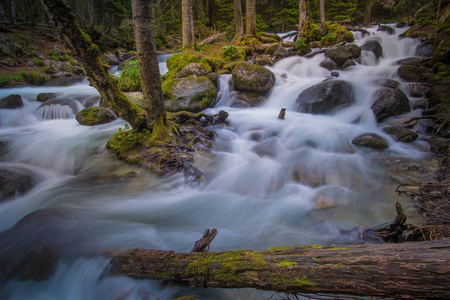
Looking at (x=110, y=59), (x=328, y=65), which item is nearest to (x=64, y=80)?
(x=110, y=59)

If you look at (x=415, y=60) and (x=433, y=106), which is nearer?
(x=433, y=106)

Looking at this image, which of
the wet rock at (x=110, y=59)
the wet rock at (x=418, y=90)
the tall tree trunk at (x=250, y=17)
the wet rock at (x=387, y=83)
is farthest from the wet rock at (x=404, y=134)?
the wet rock at (x=110, y=59)

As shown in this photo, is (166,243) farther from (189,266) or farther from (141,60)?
(141,60)

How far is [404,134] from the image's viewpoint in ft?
20.0

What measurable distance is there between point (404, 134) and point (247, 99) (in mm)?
5273

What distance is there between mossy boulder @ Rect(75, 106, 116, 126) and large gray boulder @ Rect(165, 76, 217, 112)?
197 centimetres

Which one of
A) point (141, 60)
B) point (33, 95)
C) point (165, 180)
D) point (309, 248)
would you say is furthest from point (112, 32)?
point (309, 248)

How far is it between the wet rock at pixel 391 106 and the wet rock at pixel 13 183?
9.29m

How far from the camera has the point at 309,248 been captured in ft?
5.62

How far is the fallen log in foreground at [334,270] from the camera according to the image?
127 centimetres

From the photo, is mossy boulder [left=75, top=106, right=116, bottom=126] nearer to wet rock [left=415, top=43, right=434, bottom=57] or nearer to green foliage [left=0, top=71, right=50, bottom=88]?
green foliage [left=0, top=71, right=50, bottom=88]

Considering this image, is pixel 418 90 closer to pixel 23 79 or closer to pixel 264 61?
pixel 264 61

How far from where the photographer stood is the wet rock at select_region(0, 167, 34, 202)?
4043mm

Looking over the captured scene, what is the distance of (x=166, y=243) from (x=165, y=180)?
1589 mm
